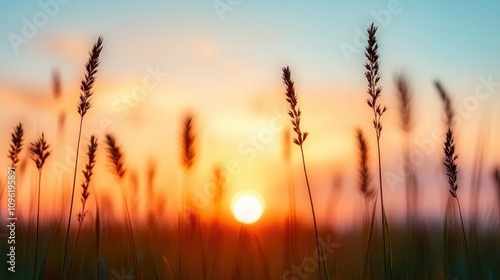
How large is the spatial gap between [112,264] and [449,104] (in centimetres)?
263

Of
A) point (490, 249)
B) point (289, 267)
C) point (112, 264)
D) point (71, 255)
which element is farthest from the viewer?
point (490, 249)

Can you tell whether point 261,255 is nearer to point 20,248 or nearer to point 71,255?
point 71,255

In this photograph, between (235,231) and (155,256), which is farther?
(235,231)

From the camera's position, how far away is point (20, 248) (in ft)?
12.0

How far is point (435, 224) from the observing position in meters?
4.01

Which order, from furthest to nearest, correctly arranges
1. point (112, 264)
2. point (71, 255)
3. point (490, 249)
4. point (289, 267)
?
point (490, 249) → point (112, 264) → point (289, 267) → point (71, 255)

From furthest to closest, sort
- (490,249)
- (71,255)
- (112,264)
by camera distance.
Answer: (490,249) < (112,264) < (71,255)

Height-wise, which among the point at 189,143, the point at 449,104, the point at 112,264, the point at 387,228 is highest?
the point at 449,104

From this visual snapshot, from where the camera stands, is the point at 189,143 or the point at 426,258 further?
the point at 189,143

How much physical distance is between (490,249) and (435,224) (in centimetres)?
51

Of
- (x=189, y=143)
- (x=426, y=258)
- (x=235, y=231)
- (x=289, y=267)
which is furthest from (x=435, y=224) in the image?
(x=189, y=143)

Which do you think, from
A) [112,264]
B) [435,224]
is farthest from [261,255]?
[435,224]

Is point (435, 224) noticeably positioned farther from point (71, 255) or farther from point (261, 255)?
point (71, 255)

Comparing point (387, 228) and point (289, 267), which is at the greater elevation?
point (387, 228)
